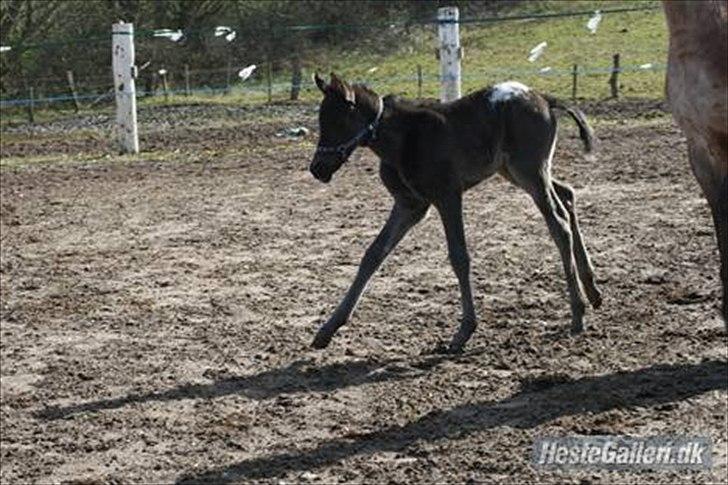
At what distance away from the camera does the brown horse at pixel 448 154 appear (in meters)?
7.16

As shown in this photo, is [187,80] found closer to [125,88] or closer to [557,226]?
[125,88]

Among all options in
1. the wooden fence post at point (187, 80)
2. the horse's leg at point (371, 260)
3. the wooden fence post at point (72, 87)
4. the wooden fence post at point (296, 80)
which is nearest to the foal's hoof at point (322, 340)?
the horse's leg at point (371, 260)

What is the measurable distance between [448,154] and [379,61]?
27.0 meters

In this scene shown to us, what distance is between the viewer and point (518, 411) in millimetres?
5781

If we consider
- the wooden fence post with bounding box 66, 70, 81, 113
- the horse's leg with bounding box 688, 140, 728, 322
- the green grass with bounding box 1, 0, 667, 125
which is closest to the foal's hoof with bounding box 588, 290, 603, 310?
the horse's leg with bounding box 688, 140, 728, 322

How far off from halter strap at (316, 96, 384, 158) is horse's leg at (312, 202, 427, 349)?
0.48m

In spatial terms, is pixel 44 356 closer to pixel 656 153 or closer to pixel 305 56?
pixel 656 153

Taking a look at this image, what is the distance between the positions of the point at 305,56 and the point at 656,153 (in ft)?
70.8

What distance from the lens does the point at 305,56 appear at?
35000 millimetres

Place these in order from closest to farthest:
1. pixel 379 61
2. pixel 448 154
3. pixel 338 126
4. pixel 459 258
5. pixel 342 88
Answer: pixel 342 88, pixel 338 126, pixel 448 154, pixel 459 258, pixel 379 61

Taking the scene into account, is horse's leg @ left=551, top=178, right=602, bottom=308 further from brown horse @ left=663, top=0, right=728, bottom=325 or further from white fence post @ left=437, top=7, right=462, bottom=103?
white fence post @ left=437, top=7, right=462, bottom=103

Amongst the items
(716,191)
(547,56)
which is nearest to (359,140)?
(716,191)

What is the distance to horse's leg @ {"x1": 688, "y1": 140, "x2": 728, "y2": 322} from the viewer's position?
2723 mm

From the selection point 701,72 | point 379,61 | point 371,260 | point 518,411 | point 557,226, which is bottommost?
point 379,61
